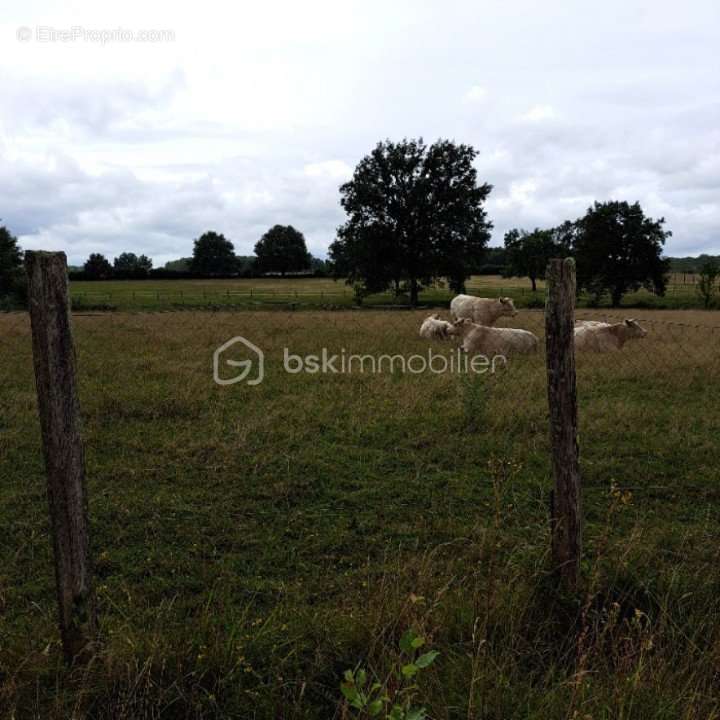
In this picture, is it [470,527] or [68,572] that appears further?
[470,527]

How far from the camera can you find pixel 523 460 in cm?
665

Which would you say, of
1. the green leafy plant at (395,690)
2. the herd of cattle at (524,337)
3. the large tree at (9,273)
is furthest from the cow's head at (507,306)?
the large tree at (9,273)

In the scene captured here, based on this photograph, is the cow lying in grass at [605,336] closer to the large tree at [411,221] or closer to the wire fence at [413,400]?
the wire fence at [413,400]

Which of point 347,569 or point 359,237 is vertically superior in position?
Result: point 359,237

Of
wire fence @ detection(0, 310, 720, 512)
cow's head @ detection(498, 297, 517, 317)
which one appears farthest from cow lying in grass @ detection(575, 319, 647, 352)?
cow's head @ detection(498, 297, 517, 317)

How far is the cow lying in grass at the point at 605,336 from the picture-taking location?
14.5m

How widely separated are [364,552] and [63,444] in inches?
100

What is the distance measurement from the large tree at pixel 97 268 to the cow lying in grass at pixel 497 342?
7632 centimetres

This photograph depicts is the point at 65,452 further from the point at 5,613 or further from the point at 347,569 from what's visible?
the point at 347,569

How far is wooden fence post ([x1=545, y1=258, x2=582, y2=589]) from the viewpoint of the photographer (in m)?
3.55

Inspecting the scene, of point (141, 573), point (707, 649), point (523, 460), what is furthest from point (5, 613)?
point (523, 460)

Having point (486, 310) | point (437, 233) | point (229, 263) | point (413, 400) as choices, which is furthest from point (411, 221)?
point (229, 263)

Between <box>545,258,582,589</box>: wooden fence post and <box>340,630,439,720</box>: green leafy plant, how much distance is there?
1.15 metres

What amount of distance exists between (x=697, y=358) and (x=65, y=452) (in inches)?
527
